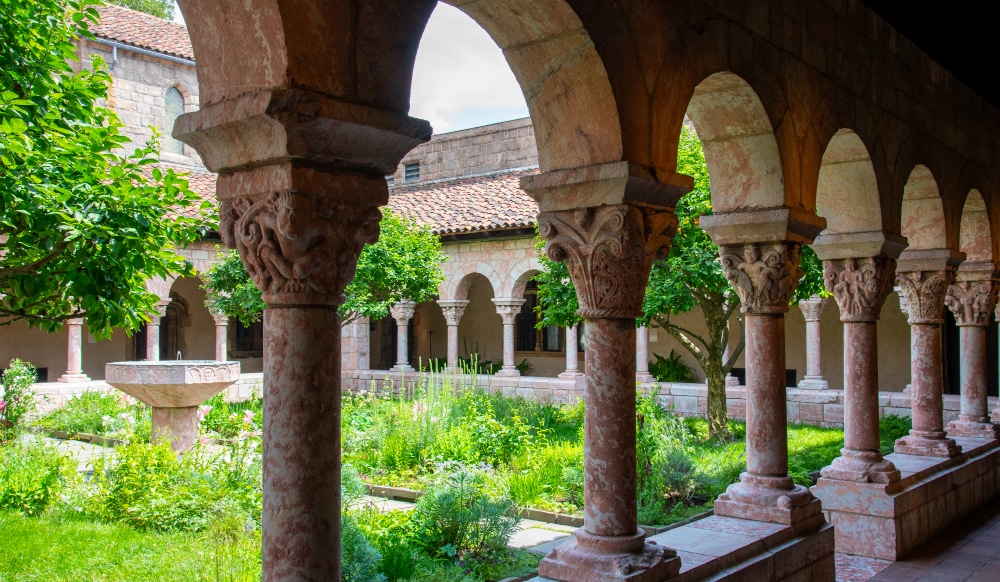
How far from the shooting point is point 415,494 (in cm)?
755

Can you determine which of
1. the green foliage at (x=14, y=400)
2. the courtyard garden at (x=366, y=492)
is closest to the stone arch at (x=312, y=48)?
the courtyard garden at (x=366, y=492)

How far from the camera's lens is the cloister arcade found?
2396 mm

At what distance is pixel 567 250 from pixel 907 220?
5069 mm

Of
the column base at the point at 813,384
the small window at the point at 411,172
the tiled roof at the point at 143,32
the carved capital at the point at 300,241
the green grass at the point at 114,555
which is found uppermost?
the tiled roof at the point at 143,32

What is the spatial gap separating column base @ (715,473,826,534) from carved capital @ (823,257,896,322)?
1794 mm

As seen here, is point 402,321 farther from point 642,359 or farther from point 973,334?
point 973,334

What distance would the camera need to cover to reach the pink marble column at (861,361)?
20.4 ft

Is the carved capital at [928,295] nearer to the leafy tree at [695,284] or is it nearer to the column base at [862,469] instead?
the leafy tree at [695,284]

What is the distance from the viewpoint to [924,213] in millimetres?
7430

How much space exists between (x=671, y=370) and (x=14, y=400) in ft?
35.2

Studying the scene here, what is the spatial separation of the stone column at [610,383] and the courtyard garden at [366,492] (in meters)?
1.45

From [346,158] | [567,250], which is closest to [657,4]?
[567,250]

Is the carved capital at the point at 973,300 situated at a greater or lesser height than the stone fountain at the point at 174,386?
greater

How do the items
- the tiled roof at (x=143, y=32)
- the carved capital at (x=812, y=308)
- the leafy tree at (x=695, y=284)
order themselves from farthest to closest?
the tiled roof at (x=143, y=32) → the carved capital at (x=812, y=308) → the leafy tree at (x=695, y=284)
